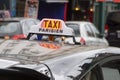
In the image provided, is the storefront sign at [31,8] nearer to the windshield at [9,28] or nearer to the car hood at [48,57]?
the windshield at [9,28]

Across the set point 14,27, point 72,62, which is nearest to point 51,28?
point 72,62

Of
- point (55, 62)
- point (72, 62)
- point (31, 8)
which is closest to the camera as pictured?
point (55, 62)

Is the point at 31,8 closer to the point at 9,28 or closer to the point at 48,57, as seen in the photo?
the point at 9,28

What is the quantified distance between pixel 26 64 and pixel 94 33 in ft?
47.5

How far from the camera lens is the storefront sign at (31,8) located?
71.6 ft

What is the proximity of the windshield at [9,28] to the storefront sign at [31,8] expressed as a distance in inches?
277

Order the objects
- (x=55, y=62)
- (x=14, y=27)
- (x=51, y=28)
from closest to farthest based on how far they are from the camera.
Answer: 1. (x=55, y=62)
2. (x=51, y=28)
3. (x=14, y=27)

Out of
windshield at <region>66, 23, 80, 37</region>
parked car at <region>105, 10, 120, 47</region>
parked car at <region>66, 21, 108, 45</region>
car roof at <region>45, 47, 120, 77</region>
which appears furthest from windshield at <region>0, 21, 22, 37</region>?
car roof at <region>45, 47, 120, 77</region>

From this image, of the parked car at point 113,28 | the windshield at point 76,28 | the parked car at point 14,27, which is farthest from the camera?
the parked car at point 113,28

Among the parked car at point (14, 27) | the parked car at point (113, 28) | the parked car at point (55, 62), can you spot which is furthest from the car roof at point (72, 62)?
the parked car at point (113, 28)

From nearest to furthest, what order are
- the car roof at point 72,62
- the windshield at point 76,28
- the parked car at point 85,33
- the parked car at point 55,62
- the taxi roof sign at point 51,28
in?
the parked car at point 55,62, the car roof at point 72,62, the taxi roof sign at point 51,28, the parked car at point 85,33, the windshield at point 76,28

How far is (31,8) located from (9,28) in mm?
7470

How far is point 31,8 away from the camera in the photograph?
22.0 meters

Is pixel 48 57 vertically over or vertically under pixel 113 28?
over
